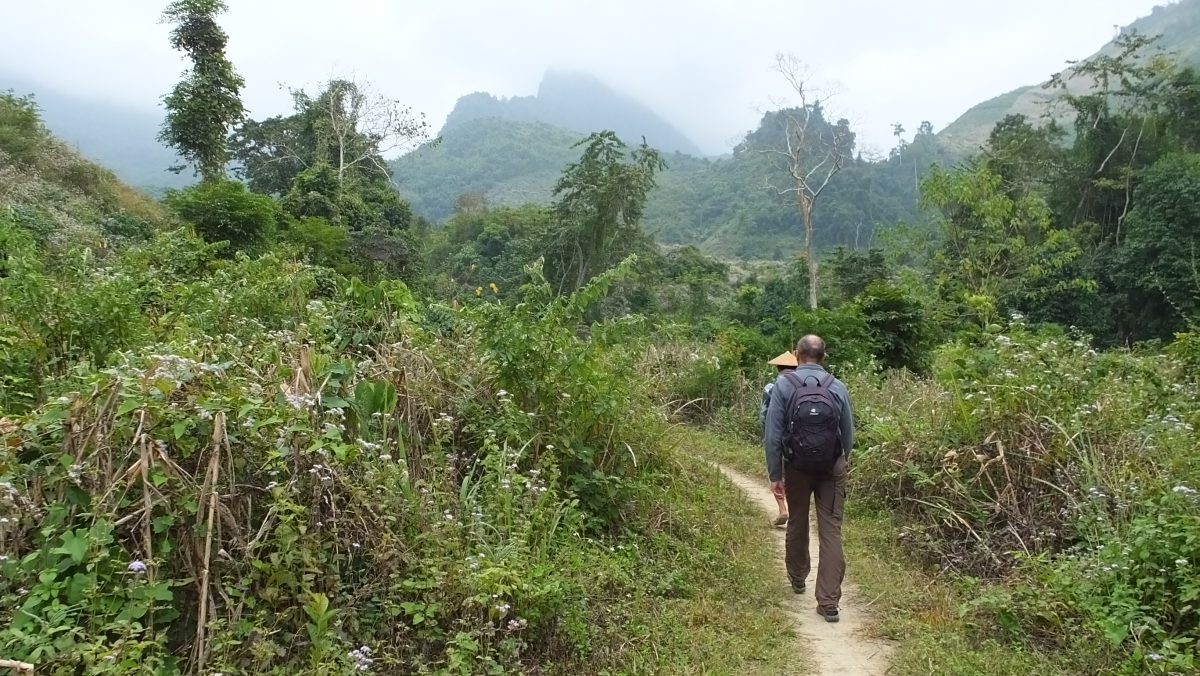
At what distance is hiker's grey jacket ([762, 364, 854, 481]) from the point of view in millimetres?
4602

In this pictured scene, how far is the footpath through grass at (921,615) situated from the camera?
3.77 meters

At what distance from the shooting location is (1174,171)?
24422mm

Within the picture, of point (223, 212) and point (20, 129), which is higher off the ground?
point (20, 129)

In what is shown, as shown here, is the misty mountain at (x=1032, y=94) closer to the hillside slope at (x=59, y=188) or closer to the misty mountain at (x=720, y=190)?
the misty mountain at (x=720, y=190)

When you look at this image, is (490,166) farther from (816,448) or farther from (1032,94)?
(816,448)

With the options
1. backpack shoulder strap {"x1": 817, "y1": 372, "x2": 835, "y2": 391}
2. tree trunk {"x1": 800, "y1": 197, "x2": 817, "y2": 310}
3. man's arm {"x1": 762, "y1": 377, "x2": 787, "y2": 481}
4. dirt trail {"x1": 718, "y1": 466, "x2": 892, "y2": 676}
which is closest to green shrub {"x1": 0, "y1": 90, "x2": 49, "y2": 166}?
man's arm {"x1": 762, "y1": 377, "x2": 787, "y2": 481}

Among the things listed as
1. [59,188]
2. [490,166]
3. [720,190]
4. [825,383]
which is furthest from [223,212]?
[490,166]

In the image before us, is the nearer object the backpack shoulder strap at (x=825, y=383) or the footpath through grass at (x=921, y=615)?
the footpath through grass at (x=921, y=615)

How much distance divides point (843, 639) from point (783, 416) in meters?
1.40

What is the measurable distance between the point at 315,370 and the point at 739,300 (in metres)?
27.8

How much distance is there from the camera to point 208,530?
2.88 m

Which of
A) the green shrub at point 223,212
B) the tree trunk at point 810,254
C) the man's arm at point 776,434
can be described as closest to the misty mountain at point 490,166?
the tree trunk at point 810,254

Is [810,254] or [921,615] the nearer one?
[921,615]

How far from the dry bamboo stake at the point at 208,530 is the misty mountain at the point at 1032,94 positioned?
9066cm
